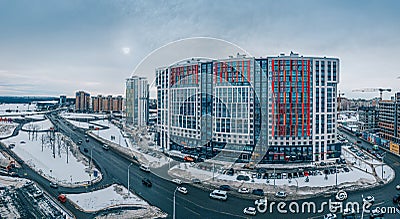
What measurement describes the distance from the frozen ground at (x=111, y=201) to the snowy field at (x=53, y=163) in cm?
218

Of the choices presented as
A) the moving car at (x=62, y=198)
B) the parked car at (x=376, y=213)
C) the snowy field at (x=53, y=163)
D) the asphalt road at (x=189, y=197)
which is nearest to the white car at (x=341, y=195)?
the asphalt road at (x=189, y=197)

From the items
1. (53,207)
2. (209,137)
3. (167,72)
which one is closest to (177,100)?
(167,72)

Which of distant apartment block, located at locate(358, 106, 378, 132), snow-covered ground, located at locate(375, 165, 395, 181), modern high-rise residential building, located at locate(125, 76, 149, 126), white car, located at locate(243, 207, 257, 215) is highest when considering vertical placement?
modern high-rise residential building, located at locate(125, 76, 149, 126)

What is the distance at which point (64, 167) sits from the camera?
Answer: 17.4 metres

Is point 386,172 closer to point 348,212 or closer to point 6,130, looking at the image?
point 348,212

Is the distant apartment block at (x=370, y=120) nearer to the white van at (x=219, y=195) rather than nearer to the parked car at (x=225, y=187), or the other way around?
the parked car at (x=225, y=187)

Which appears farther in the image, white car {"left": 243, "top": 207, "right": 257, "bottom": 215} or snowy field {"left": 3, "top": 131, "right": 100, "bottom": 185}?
snowy field {"left": 3, "top": 131, "right": 100, "bottom": 185}

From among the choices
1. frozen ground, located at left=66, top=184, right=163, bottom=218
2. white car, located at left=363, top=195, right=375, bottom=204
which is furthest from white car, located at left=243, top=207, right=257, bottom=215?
white car, located at left=363, top=195, right=375, bottom=204

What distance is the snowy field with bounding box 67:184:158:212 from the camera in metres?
11.5

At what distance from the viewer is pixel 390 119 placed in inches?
1035

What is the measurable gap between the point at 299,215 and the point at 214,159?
912 cm

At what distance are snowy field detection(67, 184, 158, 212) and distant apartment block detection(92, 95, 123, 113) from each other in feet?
169

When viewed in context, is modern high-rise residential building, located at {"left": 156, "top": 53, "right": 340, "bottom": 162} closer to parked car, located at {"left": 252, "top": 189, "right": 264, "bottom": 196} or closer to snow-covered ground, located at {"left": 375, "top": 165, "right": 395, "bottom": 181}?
snow-covered ground, located at {"left": 375, "top": 165, "right": 395, "bottom": 181}

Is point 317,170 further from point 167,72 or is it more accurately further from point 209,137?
point 167,72
